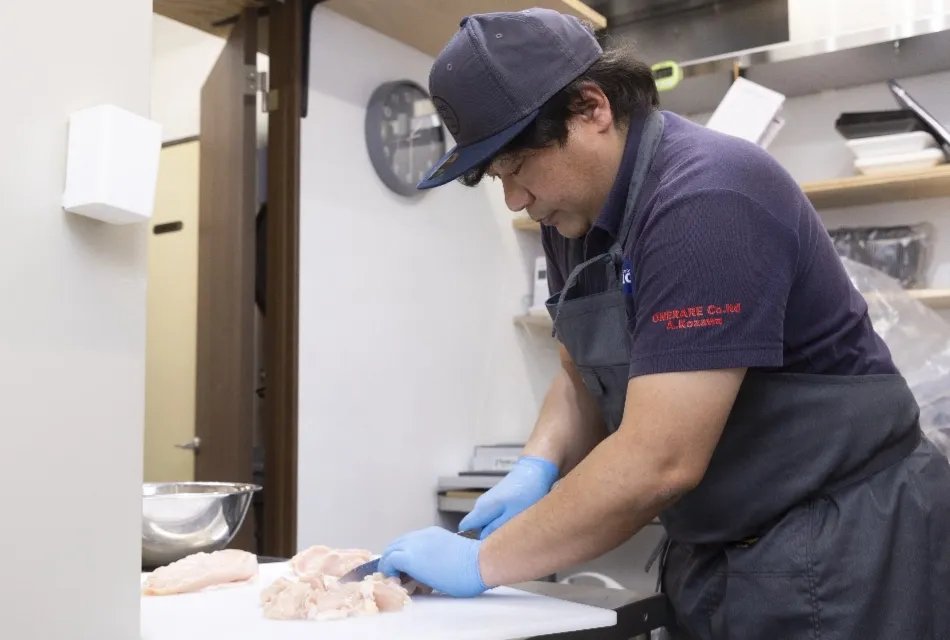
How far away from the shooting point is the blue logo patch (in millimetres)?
1215

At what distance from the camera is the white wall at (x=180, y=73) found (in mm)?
3480

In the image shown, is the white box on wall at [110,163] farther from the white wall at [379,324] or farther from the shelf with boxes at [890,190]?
the shelf with boxes at [890,190]

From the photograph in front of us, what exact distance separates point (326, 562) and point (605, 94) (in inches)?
31.5

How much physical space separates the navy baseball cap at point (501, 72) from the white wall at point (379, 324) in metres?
1.37

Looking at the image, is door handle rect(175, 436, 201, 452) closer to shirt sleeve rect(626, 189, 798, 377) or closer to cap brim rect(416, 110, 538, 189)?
cap brim rect(416, 110, 538, 189)

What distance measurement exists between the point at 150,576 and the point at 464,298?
1.87m

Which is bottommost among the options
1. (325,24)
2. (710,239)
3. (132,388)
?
(132,388)

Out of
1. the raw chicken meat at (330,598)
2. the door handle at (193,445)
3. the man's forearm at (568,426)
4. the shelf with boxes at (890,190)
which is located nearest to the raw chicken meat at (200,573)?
the raw chicken meat at (330,598)

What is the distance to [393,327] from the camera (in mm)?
2814

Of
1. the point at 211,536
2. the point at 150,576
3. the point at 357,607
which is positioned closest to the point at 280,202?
the point at 211,536

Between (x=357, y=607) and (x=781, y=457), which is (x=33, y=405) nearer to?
(x=357, y=607)

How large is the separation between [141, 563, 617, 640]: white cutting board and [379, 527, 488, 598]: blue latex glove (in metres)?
0.02

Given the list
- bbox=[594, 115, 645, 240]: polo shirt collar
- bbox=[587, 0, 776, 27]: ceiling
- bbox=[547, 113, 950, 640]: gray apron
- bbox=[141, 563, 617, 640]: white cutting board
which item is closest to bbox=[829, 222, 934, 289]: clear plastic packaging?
bbox=[587, 0, 776, 27]: ceiling

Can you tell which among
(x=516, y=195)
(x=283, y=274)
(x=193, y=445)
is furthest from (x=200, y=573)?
(x=193, y=445)
